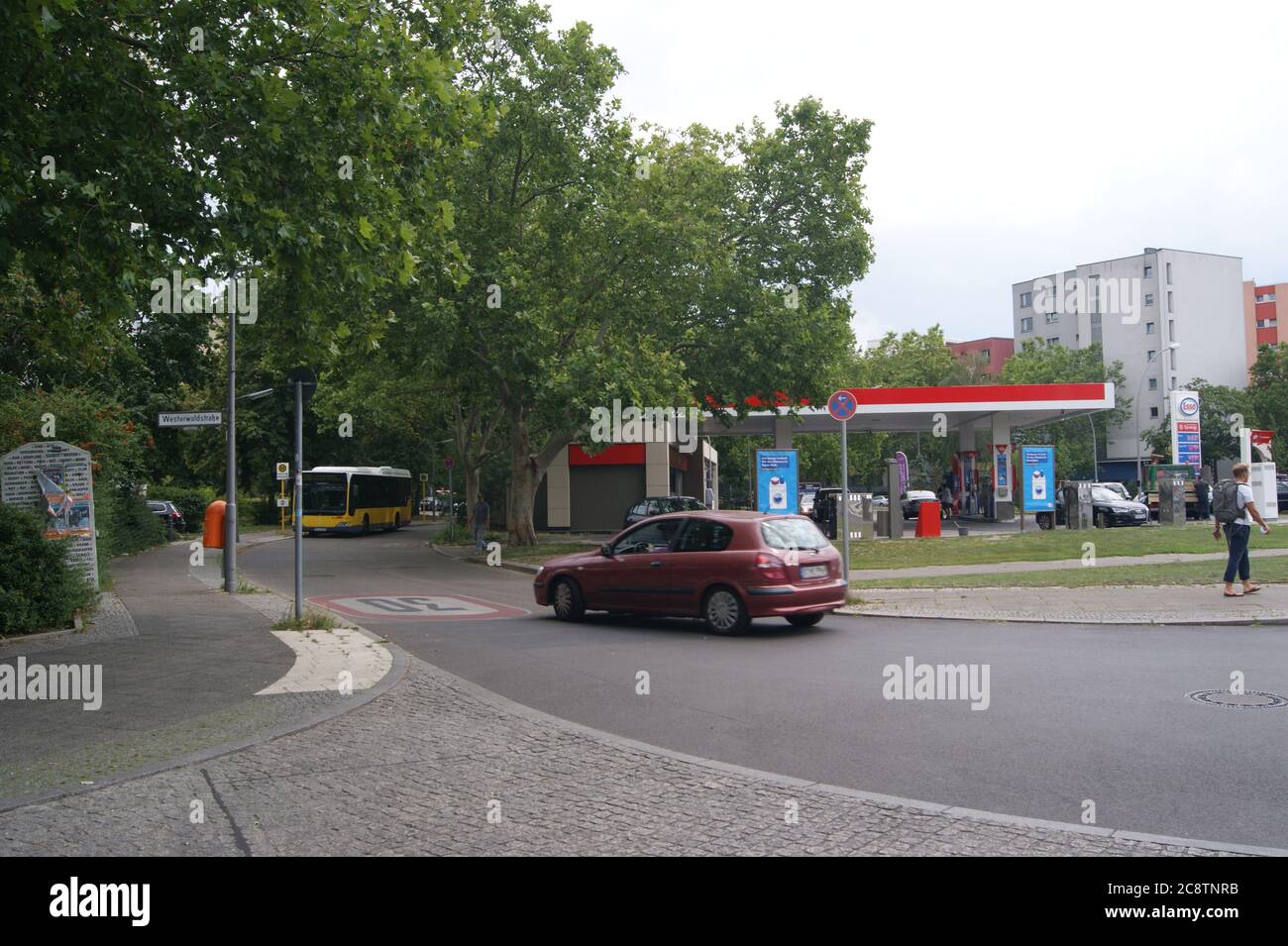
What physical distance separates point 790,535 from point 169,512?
34196 millimetres

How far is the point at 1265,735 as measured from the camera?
6629 millimetres

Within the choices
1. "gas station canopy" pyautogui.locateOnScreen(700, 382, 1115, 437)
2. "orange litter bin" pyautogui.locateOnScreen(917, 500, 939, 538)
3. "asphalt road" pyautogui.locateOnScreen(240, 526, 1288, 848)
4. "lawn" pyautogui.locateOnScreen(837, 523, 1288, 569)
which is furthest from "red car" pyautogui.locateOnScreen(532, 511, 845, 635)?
"gas station canopy" pyautogui.locateOnScreen(700, 382, 1115, 437)

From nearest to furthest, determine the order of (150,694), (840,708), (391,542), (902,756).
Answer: (902,756) → (840,708) → (150,694) → (391,542)

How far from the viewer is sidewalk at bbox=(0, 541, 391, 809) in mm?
6387

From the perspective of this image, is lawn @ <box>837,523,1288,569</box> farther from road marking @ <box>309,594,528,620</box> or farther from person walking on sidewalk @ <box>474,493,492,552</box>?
person walking on sidewalk @ <box>474,493,492,552</box>

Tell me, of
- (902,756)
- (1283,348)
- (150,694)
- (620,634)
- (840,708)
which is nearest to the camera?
(902,756)

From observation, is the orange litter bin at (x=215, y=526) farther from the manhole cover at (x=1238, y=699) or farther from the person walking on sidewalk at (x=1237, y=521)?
the manhole cover at (x=1238, y=699)

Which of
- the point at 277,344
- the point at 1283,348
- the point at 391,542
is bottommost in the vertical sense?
the point at 391,542

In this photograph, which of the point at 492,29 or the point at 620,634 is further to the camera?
the point at 492,29

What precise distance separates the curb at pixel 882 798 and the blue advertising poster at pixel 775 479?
71.7 feet

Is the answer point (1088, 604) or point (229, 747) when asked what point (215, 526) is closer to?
point (229, 747)
